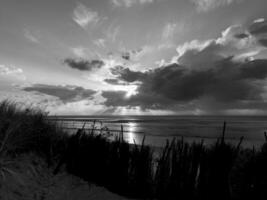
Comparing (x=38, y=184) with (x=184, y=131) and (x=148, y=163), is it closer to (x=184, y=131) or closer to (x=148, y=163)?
(x=148, y=163)

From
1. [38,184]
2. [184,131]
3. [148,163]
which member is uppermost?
[148,163]

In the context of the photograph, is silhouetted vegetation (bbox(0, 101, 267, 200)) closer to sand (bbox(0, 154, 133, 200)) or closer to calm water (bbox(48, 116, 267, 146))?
sand (bbox(0, 154, 133, 200))

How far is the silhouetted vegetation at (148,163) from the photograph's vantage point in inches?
140

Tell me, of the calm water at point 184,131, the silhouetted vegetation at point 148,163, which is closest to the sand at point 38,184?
the silhouetted vegetation at point 148,163

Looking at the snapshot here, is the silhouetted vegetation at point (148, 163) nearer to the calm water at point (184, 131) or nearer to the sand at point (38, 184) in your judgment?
the sand at point (38, 184)

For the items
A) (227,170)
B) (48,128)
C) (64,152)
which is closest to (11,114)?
(48,128)

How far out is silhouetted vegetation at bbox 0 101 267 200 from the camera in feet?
11.7

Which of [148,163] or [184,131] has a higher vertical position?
[148,163]

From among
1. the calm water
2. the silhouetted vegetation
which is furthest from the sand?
the calm water

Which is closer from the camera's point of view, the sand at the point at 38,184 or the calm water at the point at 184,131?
the sand at the point at 38,184

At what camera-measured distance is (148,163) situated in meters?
4.18

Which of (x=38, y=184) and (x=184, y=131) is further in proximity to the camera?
(x=184, y=131)

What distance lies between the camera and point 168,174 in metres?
3.98

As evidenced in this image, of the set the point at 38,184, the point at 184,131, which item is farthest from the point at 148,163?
the point at 184,131
